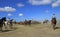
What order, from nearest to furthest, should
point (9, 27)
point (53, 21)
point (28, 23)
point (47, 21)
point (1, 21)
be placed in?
point (53, 21) → point (1, 21) → point (9, 27) → point (28, 23) → point (47, 21)

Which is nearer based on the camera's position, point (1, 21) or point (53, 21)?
point (53, 21)

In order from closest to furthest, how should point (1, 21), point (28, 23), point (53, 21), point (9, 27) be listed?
point (53, 21), point (1, 21), point (9, 27), point (28, 23)

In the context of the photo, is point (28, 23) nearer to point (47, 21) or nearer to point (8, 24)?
point (47, 21)

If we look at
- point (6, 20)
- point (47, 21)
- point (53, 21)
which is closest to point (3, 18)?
point (6, 20)

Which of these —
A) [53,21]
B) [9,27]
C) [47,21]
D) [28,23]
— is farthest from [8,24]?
[47,21]

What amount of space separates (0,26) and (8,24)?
1173 millimetres

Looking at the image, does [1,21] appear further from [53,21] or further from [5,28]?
[53,21]

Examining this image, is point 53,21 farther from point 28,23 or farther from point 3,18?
point 28,23

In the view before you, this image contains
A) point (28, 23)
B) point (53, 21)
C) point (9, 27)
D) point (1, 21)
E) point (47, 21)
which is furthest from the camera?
point (47, 21)

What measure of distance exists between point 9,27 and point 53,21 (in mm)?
7091

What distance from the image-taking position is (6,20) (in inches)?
968

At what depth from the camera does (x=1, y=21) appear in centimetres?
2397

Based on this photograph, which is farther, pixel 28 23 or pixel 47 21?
pixel 47 21

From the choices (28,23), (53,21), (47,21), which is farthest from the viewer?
(47,21)
